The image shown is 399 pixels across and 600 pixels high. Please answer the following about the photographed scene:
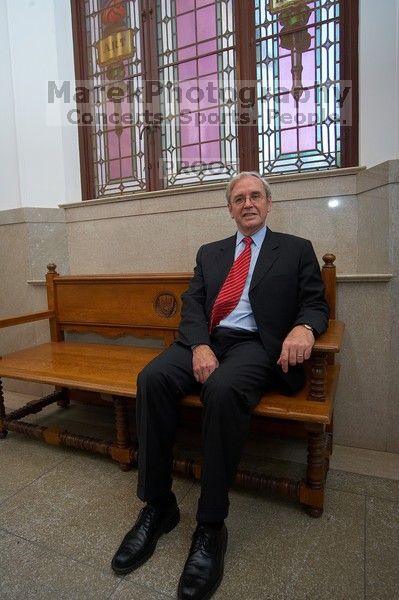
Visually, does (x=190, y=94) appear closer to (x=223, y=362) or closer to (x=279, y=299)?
(x=279, y=299)

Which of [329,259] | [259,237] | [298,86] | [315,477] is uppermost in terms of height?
[298,86]

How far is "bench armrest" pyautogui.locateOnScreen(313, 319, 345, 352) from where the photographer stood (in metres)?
1.39

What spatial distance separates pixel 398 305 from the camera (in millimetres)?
1868

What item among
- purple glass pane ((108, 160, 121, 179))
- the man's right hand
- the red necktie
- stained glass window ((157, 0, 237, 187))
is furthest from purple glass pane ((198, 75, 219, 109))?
the man's right hand

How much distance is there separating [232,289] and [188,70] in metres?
1.93

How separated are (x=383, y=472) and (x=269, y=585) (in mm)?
892

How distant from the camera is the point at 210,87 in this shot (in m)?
2.68

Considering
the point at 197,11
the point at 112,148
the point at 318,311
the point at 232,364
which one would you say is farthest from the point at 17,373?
the point at 197,11

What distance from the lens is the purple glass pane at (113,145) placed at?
302cm

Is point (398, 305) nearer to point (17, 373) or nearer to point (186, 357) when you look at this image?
point (186, 357)

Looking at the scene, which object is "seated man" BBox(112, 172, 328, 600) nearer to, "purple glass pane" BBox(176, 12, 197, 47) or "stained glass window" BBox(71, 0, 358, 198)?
"stained glass window" BBox(71, 0, 358, 198)

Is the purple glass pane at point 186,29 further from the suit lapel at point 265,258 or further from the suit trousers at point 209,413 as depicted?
the suit trousers at point 209,413

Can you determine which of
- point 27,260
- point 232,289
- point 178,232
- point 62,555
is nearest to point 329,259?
point 232,289

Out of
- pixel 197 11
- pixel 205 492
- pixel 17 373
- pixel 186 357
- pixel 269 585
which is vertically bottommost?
pixel 269 585
